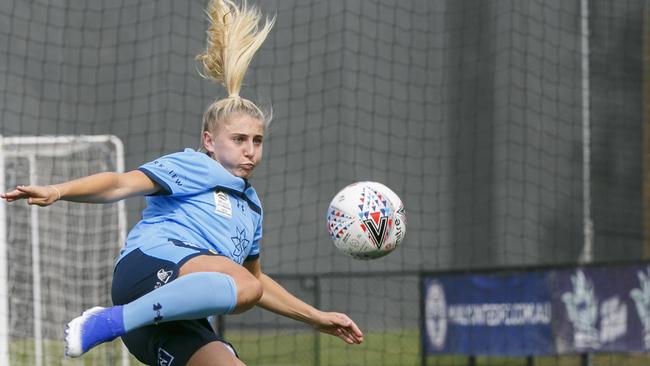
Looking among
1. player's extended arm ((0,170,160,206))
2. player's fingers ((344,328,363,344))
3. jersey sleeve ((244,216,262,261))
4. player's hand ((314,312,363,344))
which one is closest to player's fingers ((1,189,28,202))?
player's extended arm ((0,170,160,206))

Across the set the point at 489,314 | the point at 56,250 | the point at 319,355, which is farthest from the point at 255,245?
the point at 319,355

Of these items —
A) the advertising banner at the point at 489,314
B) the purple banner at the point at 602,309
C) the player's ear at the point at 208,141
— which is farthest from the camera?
the advertising banner at the point at 489,314

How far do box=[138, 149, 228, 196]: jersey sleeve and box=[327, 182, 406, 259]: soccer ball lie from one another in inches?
22.1

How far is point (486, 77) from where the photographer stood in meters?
14.6

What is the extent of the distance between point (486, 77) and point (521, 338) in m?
6.23

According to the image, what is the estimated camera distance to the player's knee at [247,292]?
3.58 metres

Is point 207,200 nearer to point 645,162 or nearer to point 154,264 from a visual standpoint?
point 154,264

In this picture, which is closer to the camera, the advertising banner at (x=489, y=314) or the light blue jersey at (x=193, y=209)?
the light blue jersey at (x=193, y=209)

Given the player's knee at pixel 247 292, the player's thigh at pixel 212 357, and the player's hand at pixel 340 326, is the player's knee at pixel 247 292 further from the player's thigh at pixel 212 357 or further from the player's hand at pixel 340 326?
the player's hand at pixel 340 326

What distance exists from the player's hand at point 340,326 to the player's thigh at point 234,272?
0.58m

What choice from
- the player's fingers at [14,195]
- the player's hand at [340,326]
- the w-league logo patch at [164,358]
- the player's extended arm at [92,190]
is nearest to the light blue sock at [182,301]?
the w-league logo patch at [164,358]

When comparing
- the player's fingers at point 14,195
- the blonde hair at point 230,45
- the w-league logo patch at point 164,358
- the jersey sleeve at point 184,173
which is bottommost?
the w-league logo patch at point 164,358

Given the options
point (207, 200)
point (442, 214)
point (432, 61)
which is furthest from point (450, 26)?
point (207, 200)

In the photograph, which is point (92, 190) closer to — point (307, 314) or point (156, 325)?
point (156, 325)
